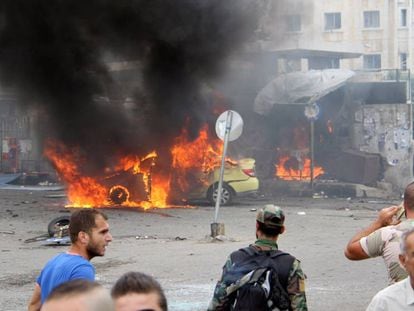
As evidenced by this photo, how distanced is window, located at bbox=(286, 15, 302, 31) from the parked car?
12.4 meters

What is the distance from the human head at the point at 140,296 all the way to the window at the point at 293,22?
33.1 m

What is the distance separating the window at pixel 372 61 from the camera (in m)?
57.3

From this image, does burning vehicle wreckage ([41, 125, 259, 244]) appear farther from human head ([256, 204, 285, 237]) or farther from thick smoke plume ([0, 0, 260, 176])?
human head ([256, 204, 285, 237])

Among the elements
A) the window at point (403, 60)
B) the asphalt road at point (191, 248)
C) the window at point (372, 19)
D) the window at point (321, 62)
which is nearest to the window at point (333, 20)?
the window at point (372, 19)

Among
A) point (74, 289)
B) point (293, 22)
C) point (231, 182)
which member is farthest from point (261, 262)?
point (293, 22)

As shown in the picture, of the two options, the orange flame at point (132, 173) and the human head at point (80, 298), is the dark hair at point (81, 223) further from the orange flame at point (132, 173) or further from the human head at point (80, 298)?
the orange flame at point (132, 173)

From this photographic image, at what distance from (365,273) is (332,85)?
77.2ft

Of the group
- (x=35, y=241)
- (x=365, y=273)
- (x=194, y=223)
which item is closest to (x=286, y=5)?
(x=194, y=223)

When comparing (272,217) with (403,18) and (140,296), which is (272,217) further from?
(403,18)

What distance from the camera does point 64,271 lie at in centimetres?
489

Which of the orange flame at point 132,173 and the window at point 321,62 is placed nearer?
the orange flame at point 132,173

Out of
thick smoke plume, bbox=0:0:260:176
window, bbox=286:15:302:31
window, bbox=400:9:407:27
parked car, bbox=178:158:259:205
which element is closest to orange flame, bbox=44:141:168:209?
thick smoke plume, bbox=0:0:260:176

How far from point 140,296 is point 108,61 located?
25.0m

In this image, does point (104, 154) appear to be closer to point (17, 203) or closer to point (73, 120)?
point (73, 120)
